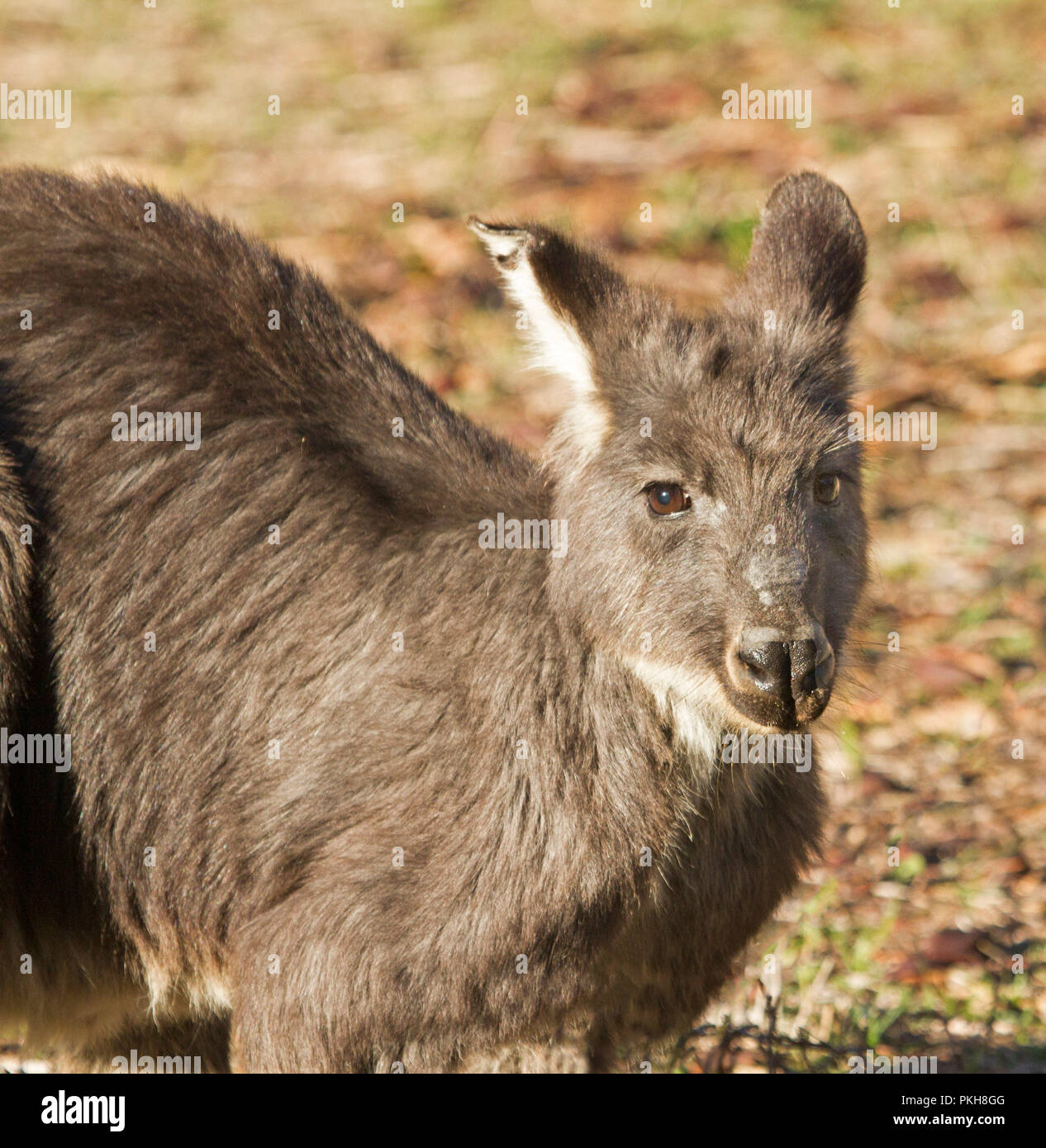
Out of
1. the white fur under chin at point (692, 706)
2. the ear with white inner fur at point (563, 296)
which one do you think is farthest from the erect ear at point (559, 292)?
the white fur under chin at point (692, 706)

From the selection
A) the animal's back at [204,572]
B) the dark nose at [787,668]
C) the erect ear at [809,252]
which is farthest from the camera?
the erect ear at [809,252]

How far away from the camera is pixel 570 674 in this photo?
14.2ft

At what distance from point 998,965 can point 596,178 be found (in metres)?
6.69

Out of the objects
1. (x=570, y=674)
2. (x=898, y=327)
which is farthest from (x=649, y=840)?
(x=898, y=327)

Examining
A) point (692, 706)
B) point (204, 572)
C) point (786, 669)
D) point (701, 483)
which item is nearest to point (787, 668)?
point (786, 669)

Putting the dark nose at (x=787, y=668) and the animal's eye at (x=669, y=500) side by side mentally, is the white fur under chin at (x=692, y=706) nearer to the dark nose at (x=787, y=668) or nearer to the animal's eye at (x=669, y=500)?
the dark nose at (x=787, y=668)

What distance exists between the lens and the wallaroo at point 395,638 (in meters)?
4.19

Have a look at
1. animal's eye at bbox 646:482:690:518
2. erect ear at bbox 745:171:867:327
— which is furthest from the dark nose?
erect ear at bbox 745:171:867:327

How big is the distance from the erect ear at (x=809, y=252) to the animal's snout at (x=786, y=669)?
1166 mm

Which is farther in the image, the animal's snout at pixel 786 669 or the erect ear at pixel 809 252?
the erect ear at pixel 809 252

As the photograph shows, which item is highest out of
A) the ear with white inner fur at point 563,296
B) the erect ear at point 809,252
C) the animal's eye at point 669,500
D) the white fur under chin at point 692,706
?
the erect ear at point 809,252

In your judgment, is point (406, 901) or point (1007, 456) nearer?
point (406, 901)

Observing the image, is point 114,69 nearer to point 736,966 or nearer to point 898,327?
point 898,327

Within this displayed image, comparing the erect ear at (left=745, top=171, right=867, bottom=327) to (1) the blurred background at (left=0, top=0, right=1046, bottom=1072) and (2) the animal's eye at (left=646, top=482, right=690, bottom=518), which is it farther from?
(2) the animal's eye at (left=646, top=482, right=690, bottom=518)
